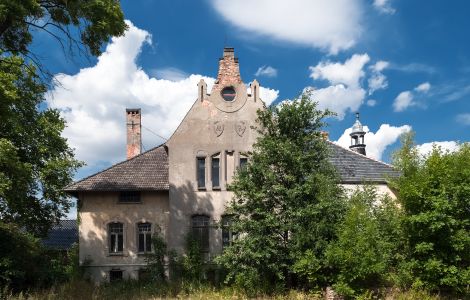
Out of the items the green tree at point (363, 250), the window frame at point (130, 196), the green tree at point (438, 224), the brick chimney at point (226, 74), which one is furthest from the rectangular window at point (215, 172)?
the green tree at point (438, 224)

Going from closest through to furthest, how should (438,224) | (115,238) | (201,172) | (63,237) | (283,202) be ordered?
(438,224) → (283,202) → (201,172) → (115,238) → (63,237)

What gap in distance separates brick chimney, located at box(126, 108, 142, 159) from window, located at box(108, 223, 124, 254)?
643 centimetres

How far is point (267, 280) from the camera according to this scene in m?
19.3

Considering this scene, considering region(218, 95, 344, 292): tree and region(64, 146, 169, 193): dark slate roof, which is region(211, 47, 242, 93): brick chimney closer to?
region(218, 95, 344, 292): tree

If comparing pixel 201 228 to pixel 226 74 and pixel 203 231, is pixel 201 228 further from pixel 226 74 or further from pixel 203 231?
pixel 226 74

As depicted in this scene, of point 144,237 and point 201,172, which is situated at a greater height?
point 201,172

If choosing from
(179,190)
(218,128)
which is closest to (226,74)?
(218,128)

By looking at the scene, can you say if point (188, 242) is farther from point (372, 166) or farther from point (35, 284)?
point (372, 166)

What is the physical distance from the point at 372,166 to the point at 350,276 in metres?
11.6

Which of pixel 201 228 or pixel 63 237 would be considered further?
pixel 63 237

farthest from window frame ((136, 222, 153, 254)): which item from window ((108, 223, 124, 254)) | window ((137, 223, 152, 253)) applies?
window ((108, 223, 124, 254))

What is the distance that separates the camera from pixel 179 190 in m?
24.4

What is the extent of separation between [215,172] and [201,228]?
10.2 ft

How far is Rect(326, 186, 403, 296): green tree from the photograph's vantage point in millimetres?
17641
